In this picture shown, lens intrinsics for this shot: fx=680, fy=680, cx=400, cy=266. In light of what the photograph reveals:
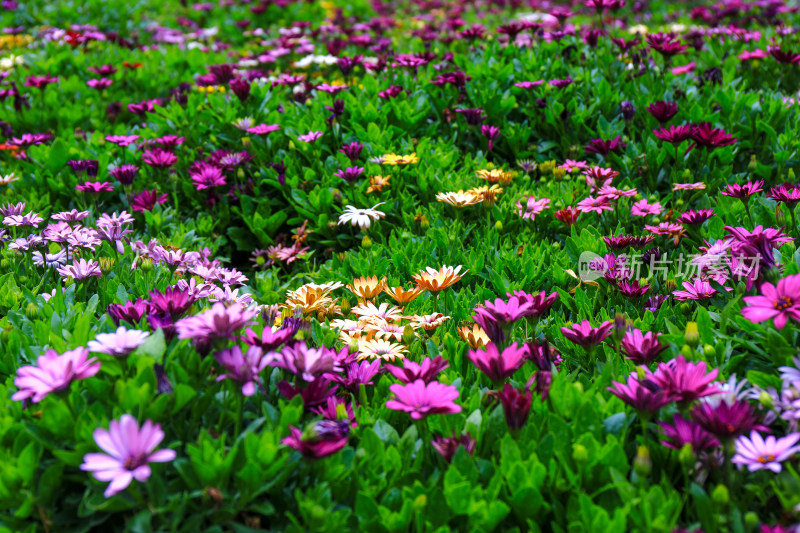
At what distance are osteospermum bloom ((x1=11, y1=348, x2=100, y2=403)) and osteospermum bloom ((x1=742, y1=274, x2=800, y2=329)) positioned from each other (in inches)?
64.3

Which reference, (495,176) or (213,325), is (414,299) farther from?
(213,325)

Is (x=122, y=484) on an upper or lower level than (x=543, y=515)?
upper

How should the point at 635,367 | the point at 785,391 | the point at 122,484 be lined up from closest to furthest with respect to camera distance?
the point at 122,484
the point at 785,391
the point at 635,367

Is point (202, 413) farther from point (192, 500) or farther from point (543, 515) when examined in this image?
point (543, 515)

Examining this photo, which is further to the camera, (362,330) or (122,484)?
(362,330)

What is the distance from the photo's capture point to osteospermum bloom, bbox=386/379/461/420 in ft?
5.64

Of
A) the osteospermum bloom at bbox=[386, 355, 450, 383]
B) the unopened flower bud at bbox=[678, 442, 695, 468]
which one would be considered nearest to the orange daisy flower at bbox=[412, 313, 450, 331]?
the osteospermum bloom at bbox=[386, 355, 450, 383]

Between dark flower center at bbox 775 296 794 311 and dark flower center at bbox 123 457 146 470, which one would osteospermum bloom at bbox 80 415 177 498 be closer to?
dark flower center at bbox 123 457 146 470

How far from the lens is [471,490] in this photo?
172 cm

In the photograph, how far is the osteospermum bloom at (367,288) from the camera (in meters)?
2.66

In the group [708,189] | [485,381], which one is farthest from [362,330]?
[708,189]

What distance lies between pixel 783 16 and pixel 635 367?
727cm

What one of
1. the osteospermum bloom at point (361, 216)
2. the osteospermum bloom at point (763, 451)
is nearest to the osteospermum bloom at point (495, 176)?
the osteospermum bloom at point (361, 216)

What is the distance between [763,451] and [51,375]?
170 centimetres
